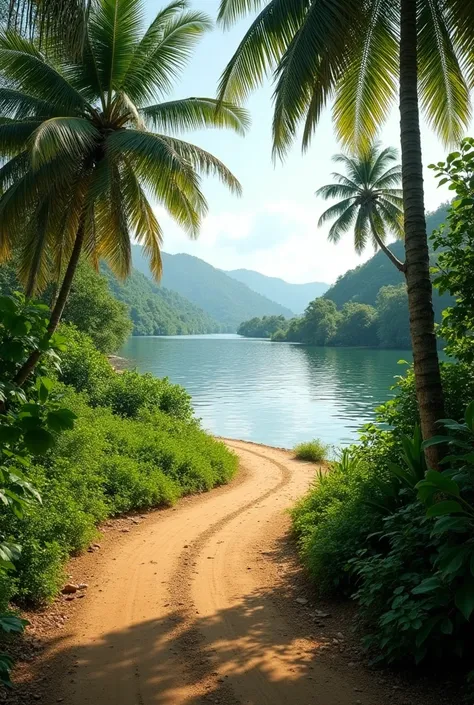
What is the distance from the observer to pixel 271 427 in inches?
1289

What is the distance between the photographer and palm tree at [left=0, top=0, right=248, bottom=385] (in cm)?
913

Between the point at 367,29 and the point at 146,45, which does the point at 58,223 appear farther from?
the point at 367,29

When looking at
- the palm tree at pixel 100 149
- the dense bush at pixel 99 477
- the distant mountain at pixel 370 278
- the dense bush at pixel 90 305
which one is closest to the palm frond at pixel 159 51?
the palm tree at pixel 100 149

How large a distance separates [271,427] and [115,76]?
983 inches

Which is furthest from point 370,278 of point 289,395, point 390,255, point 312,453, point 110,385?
point 110,385

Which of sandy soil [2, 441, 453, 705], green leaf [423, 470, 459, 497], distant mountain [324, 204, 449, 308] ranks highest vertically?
distant mountain [324, 204, 449, 308]

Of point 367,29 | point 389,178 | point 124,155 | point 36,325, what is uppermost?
point 389,178

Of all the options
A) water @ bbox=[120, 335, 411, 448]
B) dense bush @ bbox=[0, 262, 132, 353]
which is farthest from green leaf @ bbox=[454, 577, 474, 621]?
dense bush @ bbox=[0, 262, 132, 353]

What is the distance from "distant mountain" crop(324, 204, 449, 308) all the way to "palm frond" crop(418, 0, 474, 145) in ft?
331

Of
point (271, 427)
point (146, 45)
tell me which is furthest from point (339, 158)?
point (146, 45)

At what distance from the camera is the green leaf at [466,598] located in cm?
311

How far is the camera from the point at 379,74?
8016mm

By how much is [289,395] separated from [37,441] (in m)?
45.5

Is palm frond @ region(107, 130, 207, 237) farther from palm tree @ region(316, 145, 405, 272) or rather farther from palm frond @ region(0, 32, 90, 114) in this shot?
palm tree @ region(316, 145, 405, 272)
